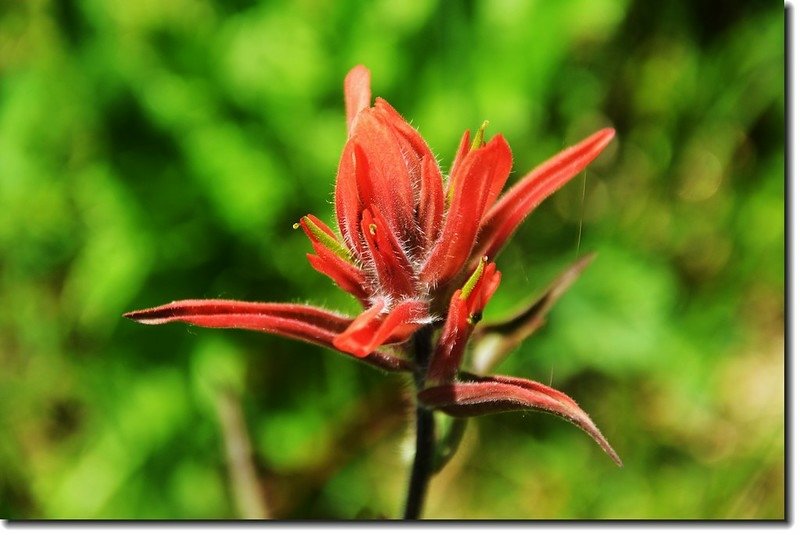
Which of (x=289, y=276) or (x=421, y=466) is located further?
(x=289, y=276)

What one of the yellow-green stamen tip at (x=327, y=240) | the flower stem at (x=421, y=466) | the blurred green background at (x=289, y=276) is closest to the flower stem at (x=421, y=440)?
the flower stem at (x=421, y=466)

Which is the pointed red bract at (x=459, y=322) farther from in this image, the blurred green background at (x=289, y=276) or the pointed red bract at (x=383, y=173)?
the blurred green background at (x=289, y=276)

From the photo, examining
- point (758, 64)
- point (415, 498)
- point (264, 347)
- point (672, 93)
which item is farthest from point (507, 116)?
point (415, 498)

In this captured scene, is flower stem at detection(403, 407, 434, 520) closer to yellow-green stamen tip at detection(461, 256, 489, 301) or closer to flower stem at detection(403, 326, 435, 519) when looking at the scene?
flower stem at detection(403, 326, 435, 519)

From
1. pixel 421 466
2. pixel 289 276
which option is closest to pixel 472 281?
pixel 421 466

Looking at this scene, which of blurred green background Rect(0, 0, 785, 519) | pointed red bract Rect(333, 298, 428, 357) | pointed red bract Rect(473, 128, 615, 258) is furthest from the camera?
blurred green background Rect(0, 0, 785, 519)

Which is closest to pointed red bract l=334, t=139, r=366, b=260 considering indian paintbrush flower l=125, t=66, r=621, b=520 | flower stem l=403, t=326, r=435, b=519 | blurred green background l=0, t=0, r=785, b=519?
indian paintbrush flower l=125, t=66, r=621, b=520

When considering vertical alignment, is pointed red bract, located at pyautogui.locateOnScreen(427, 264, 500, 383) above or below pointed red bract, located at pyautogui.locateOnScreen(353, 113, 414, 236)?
below

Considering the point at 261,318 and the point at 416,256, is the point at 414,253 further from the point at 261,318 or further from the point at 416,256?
the point at 261,318

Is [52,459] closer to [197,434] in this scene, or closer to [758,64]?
[197,434]
